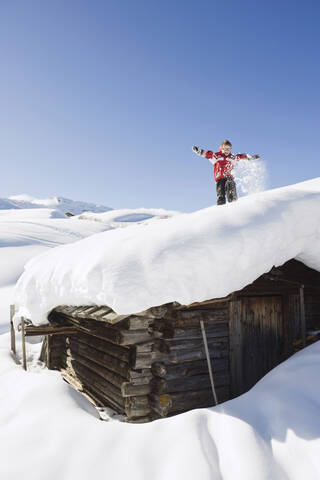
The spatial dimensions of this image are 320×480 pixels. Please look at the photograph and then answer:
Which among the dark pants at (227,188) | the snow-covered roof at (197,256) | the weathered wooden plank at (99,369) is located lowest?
the weathered wooden plank at (99,369)

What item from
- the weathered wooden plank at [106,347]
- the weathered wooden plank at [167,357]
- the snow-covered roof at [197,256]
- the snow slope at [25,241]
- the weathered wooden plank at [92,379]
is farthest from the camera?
the snow slope at [25,241]

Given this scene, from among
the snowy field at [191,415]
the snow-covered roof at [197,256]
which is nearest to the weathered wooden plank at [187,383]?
the snowy field at [191,415]

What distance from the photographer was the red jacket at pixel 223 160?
8.06 meters

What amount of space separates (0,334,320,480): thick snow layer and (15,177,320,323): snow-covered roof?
1.37 metres

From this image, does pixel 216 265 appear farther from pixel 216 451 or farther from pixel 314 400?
pixel 216 451

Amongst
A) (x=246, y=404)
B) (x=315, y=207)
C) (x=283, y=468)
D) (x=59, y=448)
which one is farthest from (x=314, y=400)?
(x=315, y=207)

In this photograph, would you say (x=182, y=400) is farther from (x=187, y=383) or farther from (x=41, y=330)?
(x=41, y=330)

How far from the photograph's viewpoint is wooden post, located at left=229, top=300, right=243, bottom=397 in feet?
19.4

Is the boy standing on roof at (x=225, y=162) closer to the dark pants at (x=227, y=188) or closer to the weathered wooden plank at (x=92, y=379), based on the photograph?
the dark pants at (x=227, y=188)

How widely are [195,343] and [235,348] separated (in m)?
0.84

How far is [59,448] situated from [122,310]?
1.64 m

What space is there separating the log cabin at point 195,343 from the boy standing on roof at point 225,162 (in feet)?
8.40

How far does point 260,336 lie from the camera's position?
6441mm

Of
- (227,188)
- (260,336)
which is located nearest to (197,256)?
(260,336)
